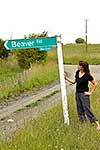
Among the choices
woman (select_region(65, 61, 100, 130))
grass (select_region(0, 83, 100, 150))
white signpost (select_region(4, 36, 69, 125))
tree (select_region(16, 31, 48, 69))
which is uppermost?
white signpost (select_region(4, 36, 69, 125))

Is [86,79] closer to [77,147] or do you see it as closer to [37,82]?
[77,147]

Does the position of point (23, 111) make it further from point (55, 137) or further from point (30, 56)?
point (30, 56)

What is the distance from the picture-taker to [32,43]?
784 centimetres

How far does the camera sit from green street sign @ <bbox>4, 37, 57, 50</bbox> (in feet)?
25.7

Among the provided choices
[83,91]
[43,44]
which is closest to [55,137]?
[83,91]

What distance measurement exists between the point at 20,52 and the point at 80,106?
21.5m

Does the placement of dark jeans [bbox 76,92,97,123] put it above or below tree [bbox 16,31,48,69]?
above

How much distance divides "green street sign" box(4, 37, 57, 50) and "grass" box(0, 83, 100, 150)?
177 cm

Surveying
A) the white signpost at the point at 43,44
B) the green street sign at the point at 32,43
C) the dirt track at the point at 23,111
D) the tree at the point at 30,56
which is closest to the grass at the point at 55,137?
the white signpost at the point at 43,44

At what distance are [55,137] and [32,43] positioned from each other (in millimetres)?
2190


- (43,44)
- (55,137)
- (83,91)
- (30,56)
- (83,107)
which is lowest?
(30,56)

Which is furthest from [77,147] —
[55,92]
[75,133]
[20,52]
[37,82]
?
[20,52]

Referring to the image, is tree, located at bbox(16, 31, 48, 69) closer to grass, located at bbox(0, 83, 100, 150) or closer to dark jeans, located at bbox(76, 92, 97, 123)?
dark jeans, located at bbox(76, 92, 97, 123)

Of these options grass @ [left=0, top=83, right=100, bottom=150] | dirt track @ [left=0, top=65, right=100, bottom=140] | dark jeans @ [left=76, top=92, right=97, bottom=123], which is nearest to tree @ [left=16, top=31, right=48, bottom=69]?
dirt track @ [left=0, top=65, right=100, bottom=140]
